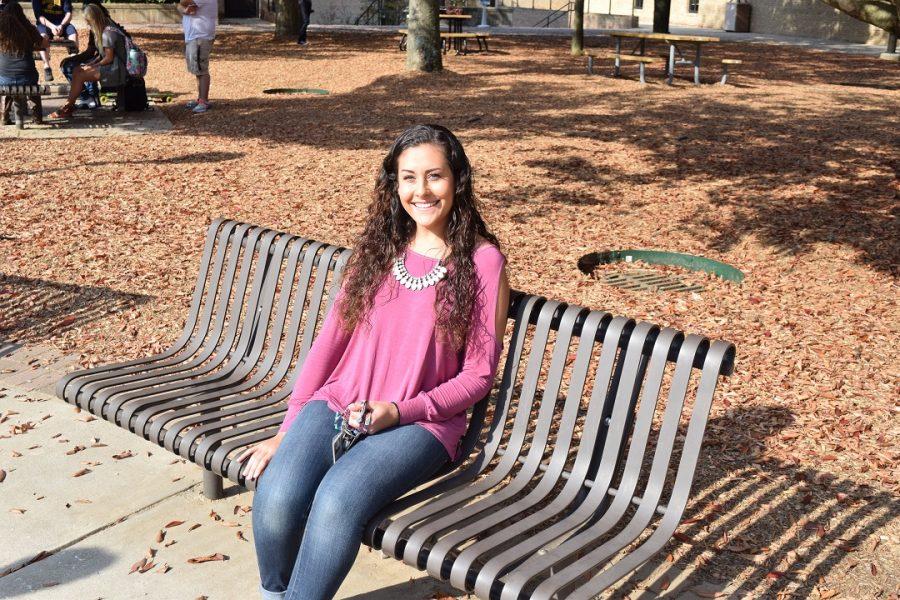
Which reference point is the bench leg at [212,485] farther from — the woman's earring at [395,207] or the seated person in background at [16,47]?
the seated person in background at [16,47]

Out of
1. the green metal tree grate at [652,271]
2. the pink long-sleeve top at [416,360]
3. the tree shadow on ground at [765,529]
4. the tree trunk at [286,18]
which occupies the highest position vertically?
the tree trunk at [286,18]

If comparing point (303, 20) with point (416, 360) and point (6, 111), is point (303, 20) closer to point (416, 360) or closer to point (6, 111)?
point (6, 111)

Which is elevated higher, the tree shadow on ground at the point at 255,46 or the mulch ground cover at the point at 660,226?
the tree shadow on ground at the point at 255,46

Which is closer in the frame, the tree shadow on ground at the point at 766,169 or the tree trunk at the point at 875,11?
the tree trunk at the point at 875,11

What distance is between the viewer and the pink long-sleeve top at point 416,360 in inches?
139

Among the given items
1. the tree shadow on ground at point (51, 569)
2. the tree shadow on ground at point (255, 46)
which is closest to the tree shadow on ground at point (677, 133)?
the tree shadow on ground at point (255, 46)

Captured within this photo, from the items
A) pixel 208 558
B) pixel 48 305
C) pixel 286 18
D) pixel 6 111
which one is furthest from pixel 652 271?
pixel 286 18

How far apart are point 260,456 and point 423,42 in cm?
Result: 1543

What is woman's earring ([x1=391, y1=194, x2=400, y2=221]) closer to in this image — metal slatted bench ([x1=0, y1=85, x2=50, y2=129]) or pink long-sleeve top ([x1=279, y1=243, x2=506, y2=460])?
pink long-sleeve top ([x1=279, y1=243, x2=506, y2=460])

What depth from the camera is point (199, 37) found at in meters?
14.2

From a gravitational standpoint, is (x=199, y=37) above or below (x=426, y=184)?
above

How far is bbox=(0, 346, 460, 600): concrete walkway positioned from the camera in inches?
146

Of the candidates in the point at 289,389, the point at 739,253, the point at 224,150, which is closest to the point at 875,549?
the point at 289,389

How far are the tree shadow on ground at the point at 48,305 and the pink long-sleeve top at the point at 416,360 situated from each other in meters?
3.17
